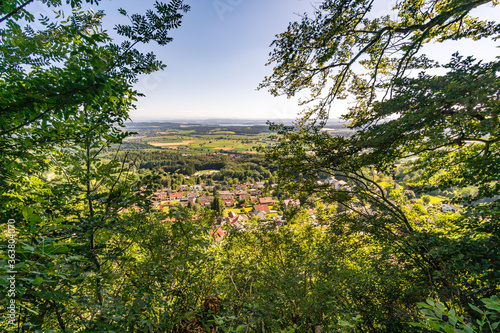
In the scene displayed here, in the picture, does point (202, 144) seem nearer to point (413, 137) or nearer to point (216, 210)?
point (216, 210)

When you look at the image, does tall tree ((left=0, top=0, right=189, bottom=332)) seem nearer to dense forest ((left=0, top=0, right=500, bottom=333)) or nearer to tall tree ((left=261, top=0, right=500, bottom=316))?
dense forest ((left=0, top=0, right=500, bottom=333))

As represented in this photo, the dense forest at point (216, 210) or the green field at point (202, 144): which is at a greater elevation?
the dense forest at point (216, 210)

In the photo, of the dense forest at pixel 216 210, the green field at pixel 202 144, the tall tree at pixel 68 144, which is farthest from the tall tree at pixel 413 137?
the green field at pixel 202 144

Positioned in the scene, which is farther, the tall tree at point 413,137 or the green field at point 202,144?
the green field at point 202,144

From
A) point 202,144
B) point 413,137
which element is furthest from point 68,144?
point 202,144

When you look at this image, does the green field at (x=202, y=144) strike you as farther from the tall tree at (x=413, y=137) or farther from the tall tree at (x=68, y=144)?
the tall tree at (x=68, y=144)

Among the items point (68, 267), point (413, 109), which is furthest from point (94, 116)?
point (413, 109)

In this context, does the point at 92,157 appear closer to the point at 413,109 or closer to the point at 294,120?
the point at 294,120

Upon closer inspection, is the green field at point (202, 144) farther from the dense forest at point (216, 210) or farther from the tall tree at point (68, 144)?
the tall tree at point (68, 144)
